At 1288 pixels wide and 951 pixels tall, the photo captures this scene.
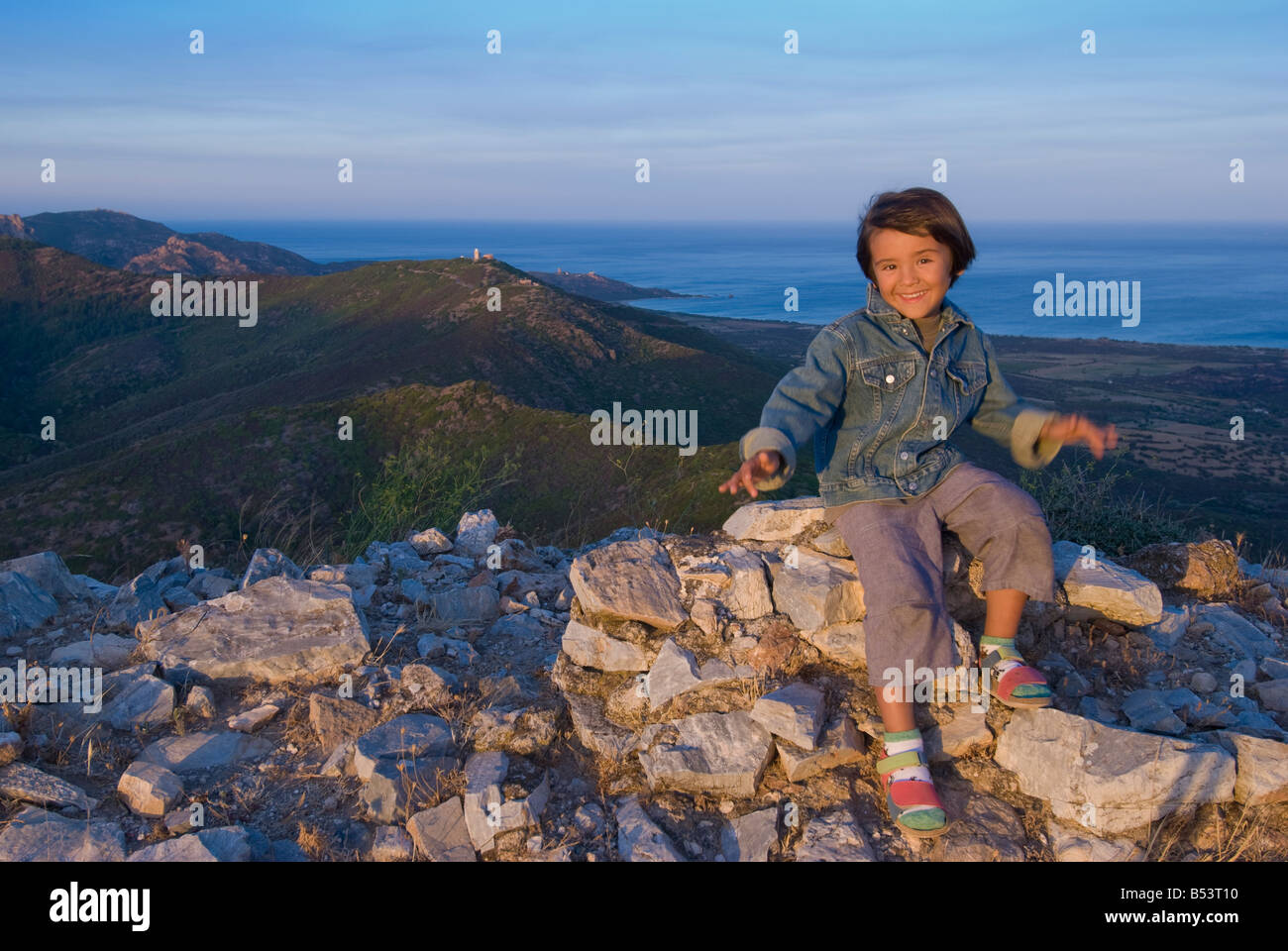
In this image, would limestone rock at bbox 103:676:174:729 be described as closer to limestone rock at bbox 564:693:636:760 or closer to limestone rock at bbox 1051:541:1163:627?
limestone rock at bbox 564:693:636:760

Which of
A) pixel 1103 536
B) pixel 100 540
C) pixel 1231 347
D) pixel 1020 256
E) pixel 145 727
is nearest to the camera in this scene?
pixel 145 727

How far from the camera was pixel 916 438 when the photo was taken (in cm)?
341

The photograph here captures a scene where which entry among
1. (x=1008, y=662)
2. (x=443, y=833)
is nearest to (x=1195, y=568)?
(x=1008, y=662)

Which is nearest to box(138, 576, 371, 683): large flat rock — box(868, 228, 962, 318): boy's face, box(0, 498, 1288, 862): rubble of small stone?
box(0, 498, 1288, 862): rubble of small stone

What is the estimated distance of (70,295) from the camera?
53219 mm

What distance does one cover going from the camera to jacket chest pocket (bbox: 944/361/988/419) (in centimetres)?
352

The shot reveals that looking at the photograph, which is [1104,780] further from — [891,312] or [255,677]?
[255,677]

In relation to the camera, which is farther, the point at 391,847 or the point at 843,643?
the point at 843,643

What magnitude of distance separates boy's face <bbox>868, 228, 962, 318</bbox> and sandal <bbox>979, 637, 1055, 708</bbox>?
139 centimetres

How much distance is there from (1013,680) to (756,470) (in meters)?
1.28

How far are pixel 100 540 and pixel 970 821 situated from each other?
2154cm

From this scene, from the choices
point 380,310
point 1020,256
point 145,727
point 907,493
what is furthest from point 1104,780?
point 1020,256

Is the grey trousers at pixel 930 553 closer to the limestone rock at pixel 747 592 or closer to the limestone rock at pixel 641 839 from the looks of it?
the limestone rock at pixel 747 592

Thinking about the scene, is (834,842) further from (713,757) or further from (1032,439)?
(1032,439)
